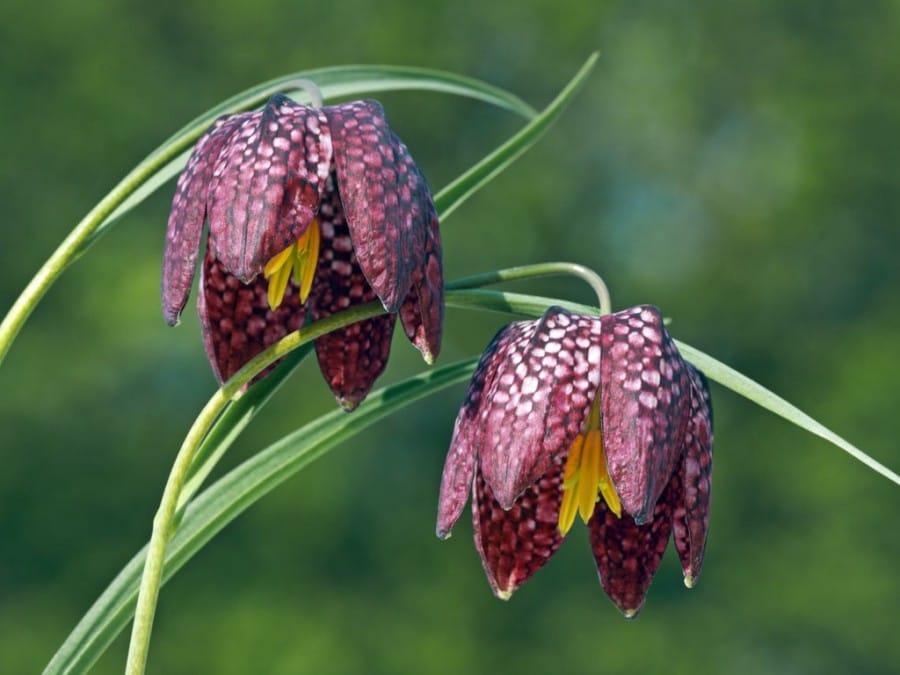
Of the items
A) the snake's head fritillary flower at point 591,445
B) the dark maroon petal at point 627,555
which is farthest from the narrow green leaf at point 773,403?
the dark maroon petal at point 627,555

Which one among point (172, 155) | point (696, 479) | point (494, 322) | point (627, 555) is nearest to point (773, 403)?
point (696, 479)

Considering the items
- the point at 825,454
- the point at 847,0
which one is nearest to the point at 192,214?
the point at 825,454

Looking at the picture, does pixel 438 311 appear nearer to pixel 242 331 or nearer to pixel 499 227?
pixel 242 331

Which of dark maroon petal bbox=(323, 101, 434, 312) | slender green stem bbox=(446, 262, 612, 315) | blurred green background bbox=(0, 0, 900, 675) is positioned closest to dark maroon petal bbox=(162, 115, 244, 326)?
dark maroon petal bbox=(323, 101, 434, 312)

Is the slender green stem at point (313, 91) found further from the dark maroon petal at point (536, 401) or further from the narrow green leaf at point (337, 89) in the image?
the dark maroon petal at point (536, 401)

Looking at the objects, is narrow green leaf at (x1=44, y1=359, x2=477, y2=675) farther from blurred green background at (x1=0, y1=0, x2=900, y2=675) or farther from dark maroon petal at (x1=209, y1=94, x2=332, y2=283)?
blurred green background at (x1=0, y1=0, x2=900, y2=675)

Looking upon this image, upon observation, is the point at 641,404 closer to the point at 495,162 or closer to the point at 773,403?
the point at 773,403
